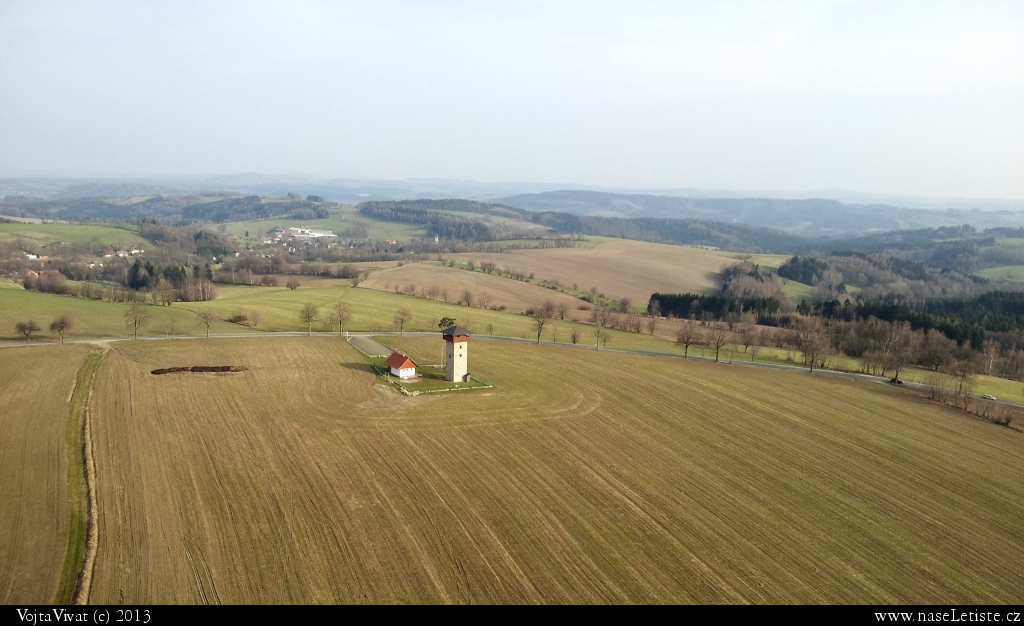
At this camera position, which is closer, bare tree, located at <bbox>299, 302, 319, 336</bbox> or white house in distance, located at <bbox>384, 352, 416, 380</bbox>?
white house in distance, located at <bbox>384, 352, 416, 380</bbox>

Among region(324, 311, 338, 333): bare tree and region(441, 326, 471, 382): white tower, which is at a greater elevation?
region(441, 326, 471, 382): white tower

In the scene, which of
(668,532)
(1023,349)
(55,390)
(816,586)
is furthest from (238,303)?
(1023,349)

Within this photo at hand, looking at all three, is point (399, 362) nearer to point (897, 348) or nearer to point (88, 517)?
point (88, 517)

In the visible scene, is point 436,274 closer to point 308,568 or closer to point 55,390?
point 55,390

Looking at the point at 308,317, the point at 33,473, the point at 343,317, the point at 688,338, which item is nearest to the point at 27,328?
the point at 308,317

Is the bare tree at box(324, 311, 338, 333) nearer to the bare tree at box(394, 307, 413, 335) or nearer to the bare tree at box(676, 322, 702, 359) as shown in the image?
the bare tree at box(394, 307, 413, 335)

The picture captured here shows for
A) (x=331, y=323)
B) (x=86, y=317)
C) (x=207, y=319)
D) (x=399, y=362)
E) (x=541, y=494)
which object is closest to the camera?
(x=541, y=494)

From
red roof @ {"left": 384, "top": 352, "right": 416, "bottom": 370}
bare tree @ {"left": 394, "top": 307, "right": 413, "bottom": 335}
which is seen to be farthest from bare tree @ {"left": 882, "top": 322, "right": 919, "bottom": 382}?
bare tree @ {"left": 394, "top": 307, "right": 413, "bottom": 335}
